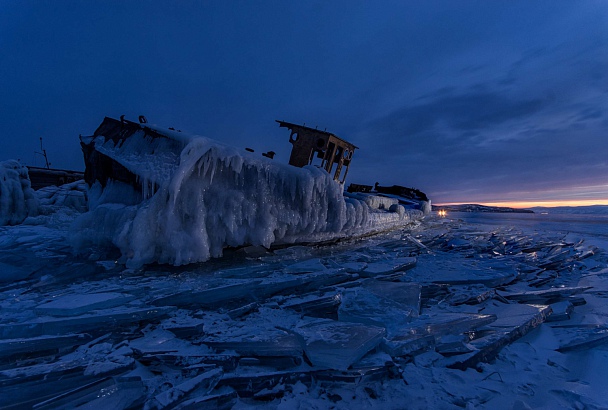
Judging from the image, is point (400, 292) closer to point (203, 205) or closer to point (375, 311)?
point (375, 311)

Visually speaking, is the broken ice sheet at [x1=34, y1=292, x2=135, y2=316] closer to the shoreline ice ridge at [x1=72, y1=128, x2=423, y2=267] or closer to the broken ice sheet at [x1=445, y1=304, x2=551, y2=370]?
the shoreline ice ridge at [x1=72, y1=128, x2=423, y2=267]

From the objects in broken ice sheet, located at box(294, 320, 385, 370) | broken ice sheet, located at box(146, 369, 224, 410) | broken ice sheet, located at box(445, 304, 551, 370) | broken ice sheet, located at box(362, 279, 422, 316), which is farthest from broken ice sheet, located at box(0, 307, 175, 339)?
broken ice sheet, located at box(445, 304, 551, 370)

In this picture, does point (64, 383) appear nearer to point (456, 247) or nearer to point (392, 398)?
point (392, 398)

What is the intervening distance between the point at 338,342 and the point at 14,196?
14.2 meters

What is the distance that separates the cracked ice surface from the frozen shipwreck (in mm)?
707

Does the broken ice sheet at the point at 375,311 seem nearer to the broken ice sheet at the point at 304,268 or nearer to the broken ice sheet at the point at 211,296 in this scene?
the broken ice sheet at the point at 304,268

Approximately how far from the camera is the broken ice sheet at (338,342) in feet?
5.74

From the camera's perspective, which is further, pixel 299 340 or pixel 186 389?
pixel 299 340

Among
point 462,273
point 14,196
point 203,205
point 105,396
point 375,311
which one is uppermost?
point 14,196

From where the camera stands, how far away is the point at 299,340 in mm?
1974

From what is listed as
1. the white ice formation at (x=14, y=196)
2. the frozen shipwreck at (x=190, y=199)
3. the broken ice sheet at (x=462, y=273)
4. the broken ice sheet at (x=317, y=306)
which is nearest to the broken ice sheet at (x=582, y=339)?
the broken ice sheet at (x=462, y=273)

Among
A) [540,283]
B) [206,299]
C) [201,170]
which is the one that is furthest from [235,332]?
[540,283]

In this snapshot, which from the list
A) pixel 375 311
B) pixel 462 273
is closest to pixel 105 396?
pixel 375 311

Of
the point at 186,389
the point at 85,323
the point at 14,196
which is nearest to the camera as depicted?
the point at 186,389
